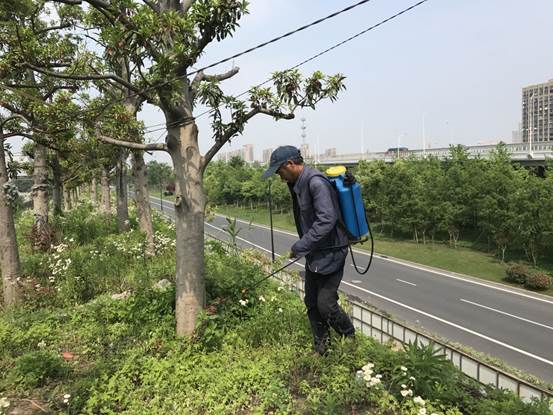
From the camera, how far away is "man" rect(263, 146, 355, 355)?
3287 millimetres

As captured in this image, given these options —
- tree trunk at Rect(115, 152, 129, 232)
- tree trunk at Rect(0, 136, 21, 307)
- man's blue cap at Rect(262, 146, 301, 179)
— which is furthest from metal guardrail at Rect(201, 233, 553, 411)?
tree trunk at Rect(115, 152, 129, 232)

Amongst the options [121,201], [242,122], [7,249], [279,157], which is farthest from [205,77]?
[121,201]

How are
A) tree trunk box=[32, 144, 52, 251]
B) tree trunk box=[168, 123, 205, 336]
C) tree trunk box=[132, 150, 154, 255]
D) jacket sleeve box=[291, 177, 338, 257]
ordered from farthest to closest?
tree trunk box=[132, 150, 154, 255] < tree trunk box=[32, 144, 52, 251] < tree trunk box=[168, 123, 205, 336] < jacket sleeve box=[291, 177, 338, 257]

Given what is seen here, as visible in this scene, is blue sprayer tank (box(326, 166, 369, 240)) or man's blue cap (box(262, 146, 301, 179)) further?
man's blue cap (box(262, 146, 301, 179))

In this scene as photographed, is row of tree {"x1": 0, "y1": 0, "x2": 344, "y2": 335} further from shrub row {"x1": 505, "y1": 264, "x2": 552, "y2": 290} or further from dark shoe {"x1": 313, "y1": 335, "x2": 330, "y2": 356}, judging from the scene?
shrub row {"x1": 505, "y1": 264, "x2": 552, "y2": 290}

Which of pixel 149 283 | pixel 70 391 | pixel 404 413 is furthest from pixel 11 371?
pixel 404 413

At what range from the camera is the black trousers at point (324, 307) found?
11.7 feet

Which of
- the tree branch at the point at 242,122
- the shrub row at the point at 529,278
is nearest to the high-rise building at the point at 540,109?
Answer: the shrub row at the point at 529,278

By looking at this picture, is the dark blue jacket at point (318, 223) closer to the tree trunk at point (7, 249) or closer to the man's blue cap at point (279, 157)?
the man's blue cap at point (279, 157)

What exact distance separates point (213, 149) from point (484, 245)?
3079 centimetres

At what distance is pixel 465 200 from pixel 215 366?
1183 inches

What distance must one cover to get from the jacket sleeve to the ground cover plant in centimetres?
108

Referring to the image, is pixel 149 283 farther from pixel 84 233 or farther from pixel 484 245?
pixel 484 245

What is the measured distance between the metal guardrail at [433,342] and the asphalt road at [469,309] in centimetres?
669
